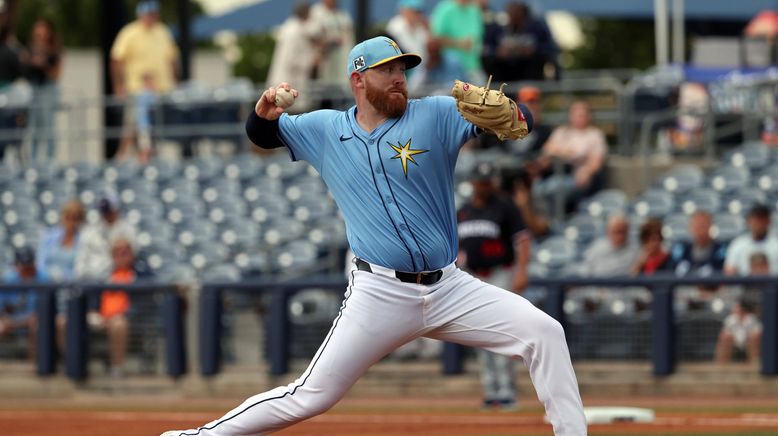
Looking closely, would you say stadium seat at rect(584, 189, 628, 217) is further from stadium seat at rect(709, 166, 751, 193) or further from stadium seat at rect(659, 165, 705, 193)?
stadium seat at rect(709, 166, 751, 193)

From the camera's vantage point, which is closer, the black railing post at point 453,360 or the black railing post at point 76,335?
the black railing post at point 453,360

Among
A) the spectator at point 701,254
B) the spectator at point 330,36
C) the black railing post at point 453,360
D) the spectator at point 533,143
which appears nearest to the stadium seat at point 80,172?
the spectator at point 330,36

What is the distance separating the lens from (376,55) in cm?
703

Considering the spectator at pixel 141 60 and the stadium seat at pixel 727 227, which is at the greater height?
the spectator at pixel 141 60

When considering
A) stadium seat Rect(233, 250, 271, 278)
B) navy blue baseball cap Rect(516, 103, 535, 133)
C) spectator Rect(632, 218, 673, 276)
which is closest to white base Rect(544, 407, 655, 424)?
spectator Rect(632, 218, 673, 276)

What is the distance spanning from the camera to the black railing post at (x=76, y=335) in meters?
14.6

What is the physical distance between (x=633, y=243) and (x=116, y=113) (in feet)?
28.5

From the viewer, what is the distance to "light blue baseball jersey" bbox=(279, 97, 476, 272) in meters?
7.02

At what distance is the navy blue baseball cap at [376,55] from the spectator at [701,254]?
23.3 feet

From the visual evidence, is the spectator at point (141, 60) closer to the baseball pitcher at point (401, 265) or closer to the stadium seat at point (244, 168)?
the stadium seat at point (244, 168)

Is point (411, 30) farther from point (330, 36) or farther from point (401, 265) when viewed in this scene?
point (401, 265)

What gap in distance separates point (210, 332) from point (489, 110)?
7.83 metres

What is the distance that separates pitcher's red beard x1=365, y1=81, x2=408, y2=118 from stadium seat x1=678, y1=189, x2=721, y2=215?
848 cm

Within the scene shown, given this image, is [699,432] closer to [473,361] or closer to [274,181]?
[473,361]
